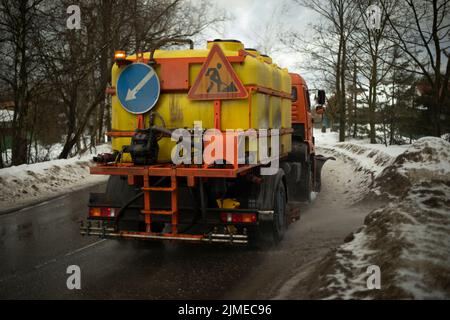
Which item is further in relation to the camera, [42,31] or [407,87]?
[407,87]

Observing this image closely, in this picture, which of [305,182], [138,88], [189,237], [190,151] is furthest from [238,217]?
[305,182]

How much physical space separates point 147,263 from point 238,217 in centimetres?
143

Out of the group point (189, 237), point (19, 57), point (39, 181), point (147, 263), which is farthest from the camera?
point (19, 57)

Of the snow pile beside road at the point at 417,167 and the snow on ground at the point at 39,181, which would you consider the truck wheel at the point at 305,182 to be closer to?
the snow pile beside road at the point at 417,167

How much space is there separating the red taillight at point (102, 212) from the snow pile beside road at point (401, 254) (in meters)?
2.93

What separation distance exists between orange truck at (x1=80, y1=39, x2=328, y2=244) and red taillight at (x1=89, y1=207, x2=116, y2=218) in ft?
0.05

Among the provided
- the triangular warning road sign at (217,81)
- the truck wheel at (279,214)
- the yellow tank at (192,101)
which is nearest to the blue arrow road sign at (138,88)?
the yellow tank at (192,101)

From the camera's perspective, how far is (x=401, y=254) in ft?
14.1

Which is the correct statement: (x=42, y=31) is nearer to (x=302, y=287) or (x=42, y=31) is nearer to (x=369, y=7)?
(x=302, y=287)

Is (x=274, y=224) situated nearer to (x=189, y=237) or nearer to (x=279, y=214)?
(x=279, y=214)

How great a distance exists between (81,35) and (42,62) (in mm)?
3480

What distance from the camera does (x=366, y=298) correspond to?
12.2ft
